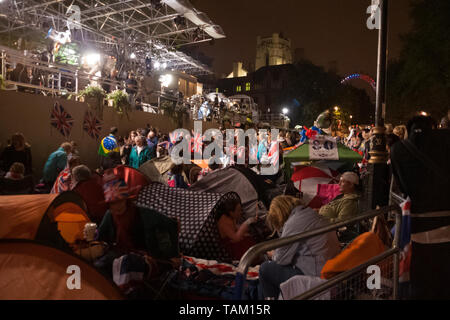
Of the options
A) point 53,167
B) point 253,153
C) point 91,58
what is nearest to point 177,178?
point 53,167

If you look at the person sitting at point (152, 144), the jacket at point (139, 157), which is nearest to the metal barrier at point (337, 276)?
the jacket at point (139, 157)

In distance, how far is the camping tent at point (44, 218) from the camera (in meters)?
2.98

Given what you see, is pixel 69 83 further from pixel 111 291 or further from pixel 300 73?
pixel 300 73

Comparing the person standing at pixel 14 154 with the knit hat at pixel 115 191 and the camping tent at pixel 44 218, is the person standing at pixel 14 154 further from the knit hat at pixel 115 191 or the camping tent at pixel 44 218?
the knit hat at pixel 115 191

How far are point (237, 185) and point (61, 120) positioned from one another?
7.42m

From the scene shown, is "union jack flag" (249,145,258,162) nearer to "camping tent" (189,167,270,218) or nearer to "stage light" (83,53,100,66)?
"camping tent" (189,167,270,218)

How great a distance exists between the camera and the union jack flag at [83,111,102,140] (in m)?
12.0

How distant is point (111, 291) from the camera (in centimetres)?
282

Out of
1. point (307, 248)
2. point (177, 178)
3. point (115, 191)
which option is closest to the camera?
point (307, 248)

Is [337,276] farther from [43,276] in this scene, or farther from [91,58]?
[91,58]

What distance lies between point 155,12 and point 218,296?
60.9 ft

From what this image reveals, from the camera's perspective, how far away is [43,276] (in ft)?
8.84

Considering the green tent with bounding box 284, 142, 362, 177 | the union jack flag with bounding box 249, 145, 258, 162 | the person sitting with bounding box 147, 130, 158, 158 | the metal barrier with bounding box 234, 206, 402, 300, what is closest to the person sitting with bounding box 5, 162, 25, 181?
the person sitting with bounding box 147, 130, 158, 158

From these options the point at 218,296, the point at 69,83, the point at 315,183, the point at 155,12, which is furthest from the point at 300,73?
the point at 218,296
